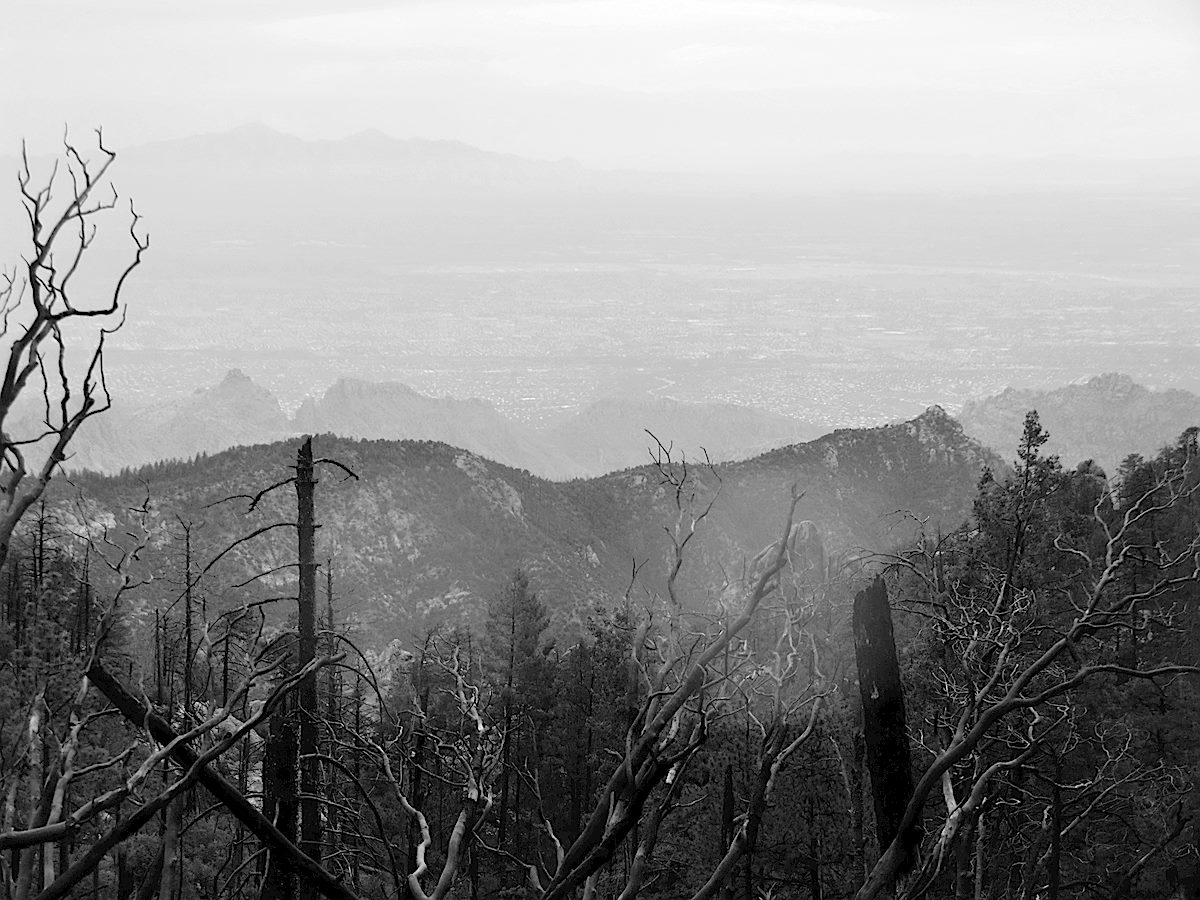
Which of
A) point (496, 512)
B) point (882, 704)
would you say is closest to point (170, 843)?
point (882, 704)

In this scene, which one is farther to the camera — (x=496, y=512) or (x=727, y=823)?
(x=496, y=512)

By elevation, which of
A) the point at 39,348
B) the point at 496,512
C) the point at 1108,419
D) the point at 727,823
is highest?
the point at 1108,419

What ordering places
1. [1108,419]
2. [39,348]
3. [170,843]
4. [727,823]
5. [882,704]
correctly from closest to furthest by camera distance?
[39,348] → [170,843] → [882,704] → [727,823] → [1108,419]

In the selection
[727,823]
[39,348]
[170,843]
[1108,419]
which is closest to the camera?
[39,348]

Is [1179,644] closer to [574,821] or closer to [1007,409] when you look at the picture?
[574,821]

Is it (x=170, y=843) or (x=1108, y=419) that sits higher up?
(x=1108, y=419)

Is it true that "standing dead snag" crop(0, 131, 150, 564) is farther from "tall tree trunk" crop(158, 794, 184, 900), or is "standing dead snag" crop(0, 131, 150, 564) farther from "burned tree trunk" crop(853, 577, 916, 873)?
"burned tree trunk" crop(853, 577, 916, 873)

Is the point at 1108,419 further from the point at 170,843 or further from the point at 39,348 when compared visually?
the point at 39,348

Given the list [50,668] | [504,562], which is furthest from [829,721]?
[504,562]
